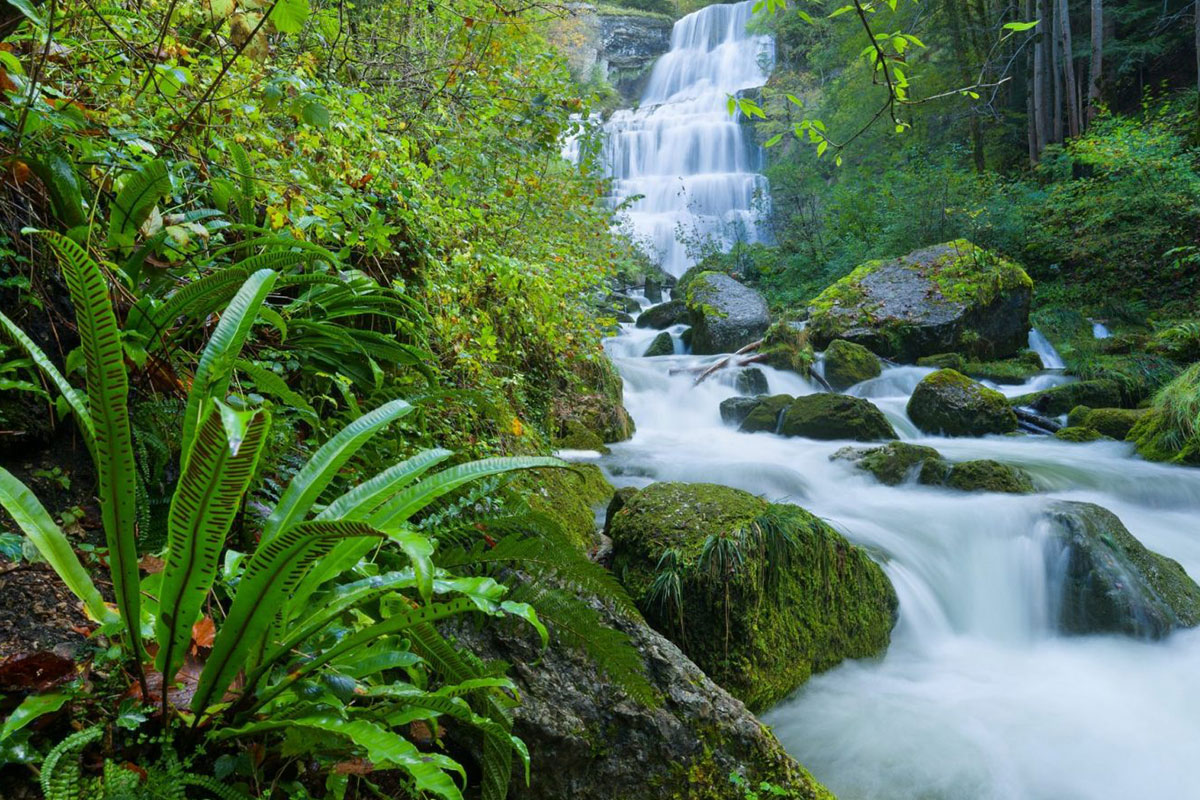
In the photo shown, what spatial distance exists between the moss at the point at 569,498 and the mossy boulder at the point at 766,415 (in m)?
4.21

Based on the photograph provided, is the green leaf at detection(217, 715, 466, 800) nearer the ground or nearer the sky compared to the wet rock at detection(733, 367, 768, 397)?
nearer the sky

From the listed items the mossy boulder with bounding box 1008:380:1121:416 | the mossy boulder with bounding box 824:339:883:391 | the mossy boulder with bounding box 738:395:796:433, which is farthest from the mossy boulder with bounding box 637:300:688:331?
the mossy boulder with bounding box 1008:380:1121:416

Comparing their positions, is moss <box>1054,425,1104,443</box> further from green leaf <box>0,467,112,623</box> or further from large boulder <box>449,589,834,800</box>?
green leaf <box>0,467,112,623</box>

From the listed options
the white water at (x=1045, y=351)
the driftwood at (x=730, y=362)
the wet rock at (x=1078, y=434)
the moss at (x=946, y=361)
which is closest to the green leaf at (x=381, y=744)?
the wet rock at (x=1078, y=434)

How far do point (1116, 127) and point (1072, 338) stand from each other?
17.1ft

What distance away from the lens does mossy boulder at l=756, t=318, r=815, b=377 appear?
10938 mm

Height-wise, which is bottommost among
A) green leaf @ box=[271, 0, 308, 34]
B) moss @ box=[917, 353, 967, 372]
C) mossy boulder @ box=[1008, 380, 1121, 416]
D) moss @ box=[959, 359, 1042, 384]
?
mossy boulder @ box=[1008, 380, 1121, 416]

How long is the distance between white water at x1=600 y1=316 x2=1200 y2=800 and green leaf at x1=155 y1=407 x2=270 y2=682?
294cm

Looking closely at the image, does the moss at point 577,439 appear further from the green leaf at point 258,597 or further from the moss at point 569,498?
the green leaf at point 258,597

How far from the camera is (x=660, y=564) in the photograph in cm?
358

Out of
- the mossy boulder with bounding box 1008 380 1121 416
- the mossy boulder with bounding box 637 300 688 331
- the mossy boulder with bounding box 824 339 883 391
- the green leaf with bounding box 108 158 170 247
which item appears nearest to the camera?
the green leaf with bounding box 108 158 170 247

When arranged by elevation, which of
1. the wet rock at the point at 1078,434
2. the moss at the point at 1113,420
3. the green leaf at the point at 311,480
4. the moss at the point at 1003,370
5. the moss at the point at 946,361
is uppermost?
the green leaf at the point at 311,480

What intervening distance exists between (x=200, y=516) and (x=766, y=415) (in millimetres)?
8287

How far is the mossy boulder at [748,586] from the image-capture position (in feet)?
11.1
